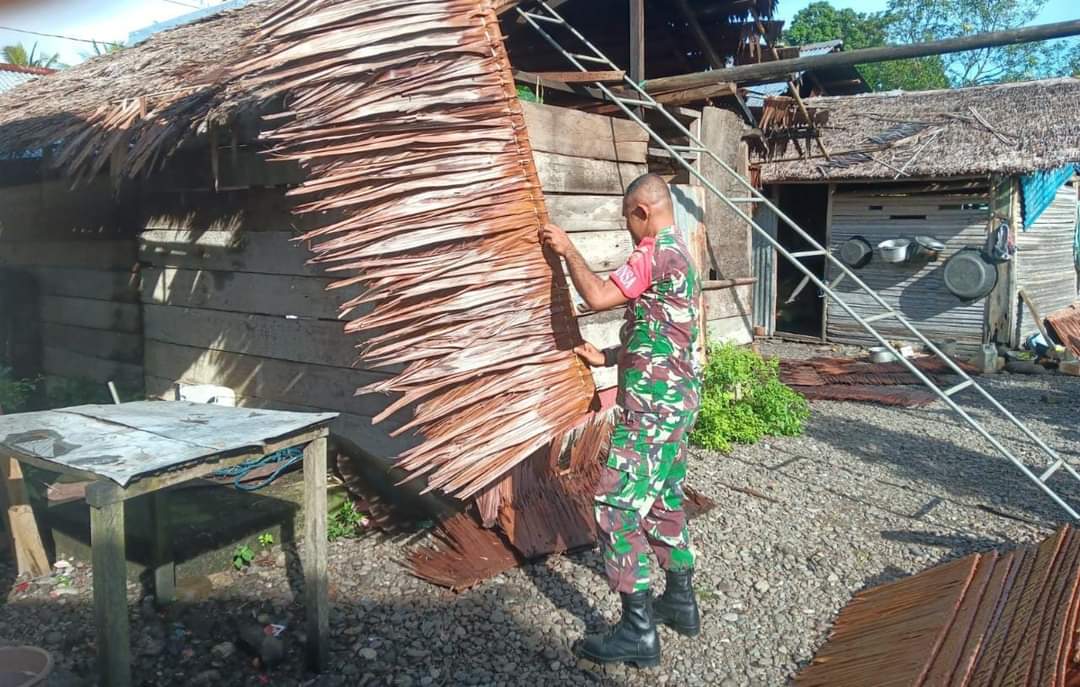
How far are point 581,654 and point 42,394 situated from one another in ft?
20.5

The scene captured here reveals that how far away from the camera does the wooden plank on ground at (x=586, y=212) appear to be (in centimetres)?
512

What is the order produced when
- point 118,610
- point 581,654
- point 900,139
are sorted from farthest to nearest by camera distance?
point 900,139 < point 581,654 < point 118,610

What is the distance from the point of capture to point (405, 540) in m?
4.53

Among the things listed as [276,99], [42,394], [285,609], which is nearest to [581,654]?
[285,609]

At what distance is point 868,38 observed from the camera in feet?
110

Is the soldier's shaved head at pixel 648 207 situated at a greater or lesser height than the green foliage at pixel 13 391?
greater

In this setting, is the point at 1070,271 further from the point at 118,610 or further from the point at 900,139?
the point at 118,610

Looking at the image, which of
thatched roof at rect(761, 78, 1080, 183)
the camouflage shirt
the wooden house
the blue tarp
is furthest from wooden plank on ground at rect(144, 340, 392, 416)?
the blue tarp

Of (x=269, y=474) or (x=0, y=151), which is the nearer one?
(x=269, y=474)

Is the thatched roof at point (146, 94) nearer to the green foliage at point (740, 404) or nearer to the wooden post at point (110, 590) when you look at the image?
the wooden post at point (110, 590)

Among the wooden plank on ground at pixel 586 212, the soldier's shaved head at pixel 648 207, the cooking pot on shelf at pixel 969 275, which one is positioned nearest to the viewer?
the soldier's shaved head at pixel 648 207

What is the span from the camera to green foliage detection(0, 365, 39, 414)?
260 inches

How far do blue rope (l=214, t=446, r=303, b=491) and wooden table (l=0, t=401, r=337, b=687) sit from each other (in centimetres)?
124

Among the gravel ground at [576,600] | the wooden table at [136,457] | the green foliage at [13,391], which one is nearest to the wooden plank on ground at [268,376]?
the gravel ground at [576,600]
